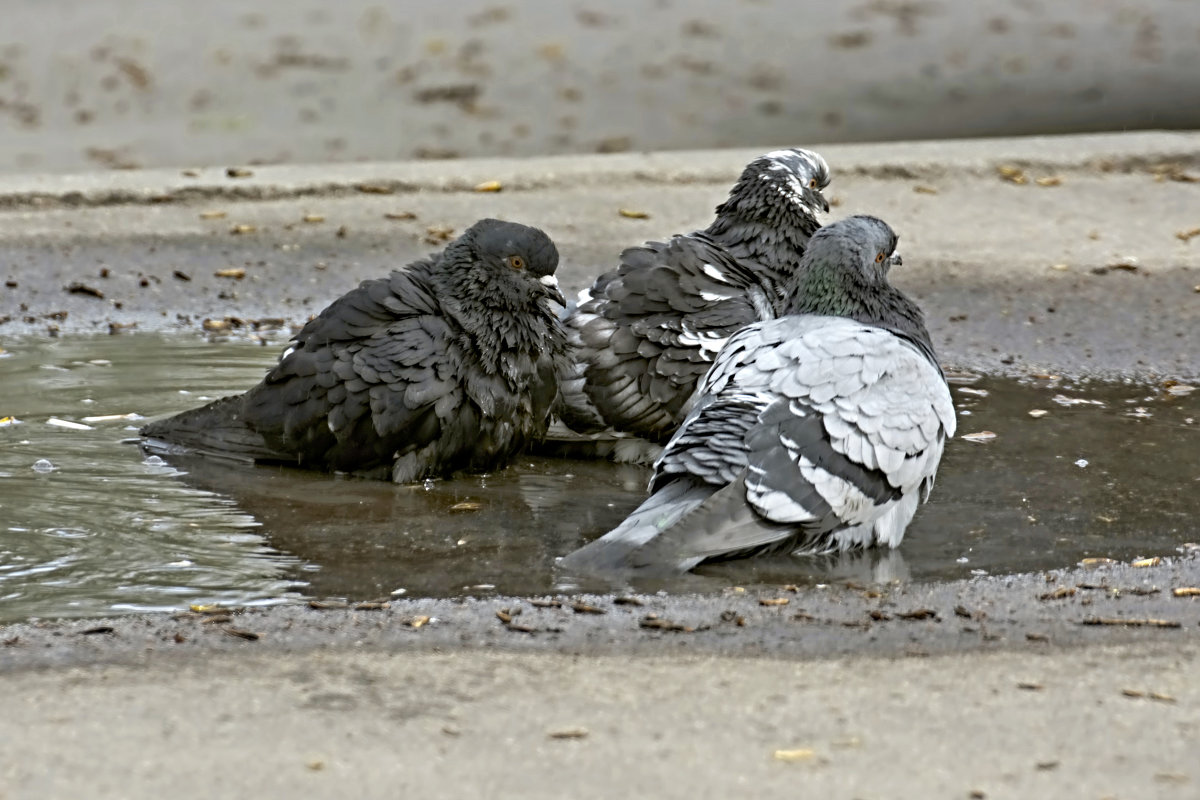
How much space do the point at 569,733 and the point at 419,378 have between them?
8.05 ft

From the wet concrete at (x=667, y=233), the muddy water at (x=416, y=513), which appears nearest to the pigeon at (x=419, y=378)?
the muddy water at (x=416, y=513)

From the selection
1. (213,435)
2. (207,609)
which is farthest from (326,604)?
(213,435)

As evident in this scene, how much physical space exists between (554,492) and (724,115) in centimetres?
684

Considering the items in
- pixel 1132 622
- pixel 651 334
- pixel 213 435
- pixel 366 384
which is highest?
pixel 651 334

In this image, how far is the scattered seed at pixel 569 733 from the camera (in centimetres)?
363

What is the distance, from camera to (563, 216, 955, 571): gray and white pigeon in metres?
4.93

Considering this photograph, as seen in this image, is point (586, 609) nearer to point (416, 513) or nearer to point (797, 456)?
point (797, 456)

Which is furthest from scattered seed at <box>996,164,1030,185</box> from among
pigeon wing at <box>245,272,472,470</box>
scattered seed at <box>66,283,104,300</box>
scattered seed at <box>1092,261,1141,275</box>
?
scattered seed at <box>66,283,104,300</box>

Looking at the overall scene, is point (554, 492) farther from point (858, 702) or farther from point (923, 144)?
point (923, 144)

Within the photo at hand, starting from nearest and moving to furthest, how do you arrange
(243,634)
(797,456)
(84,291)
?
1. (243,634)
2. (797,456)
3. (84,291)

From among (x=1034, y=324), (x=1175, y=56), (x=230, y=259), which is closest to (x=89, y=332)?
(x=230, y=259)

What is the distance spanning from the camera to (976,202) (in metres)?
10.2

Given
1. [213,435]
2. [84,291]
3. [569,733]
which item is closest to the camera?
[569,733]

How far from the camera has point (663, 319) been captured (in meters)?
6.27
